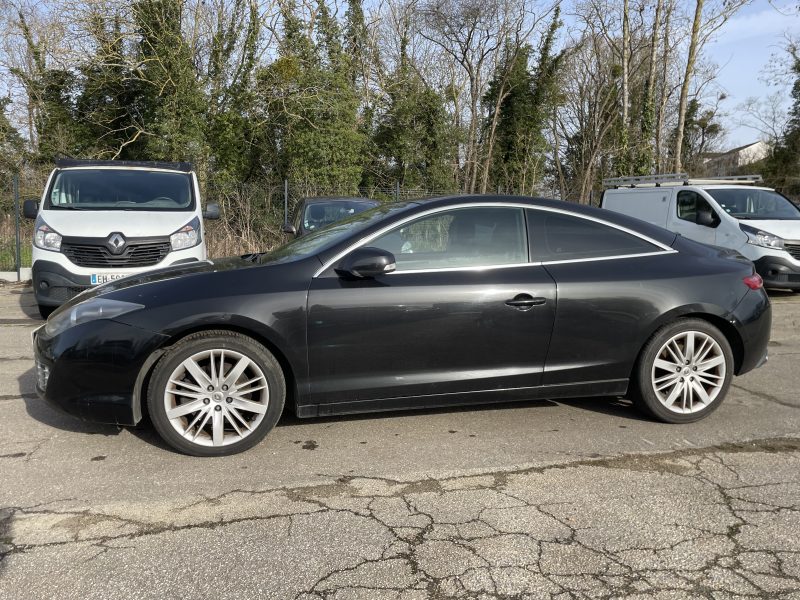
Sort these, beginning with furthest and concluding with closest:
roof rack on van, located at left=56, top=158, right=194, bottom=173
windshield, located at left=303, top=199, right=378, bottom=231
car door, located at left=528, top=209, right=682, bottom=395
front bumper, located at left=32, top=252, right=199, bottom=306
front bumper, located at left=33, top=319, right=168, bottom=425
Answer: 1. windshield, located at left=303, top=199, right=378, bottom=231
2. roof rack on van, located at left=56, top=158, right=194, bottom=173
3. front bumper, located at left=32, top=252, right=199, bottom=306
4. car door, located at left=528, top=209, right=682, bottom=395
5. front bumper, located at left=33, top=319, right=168, bottom=425

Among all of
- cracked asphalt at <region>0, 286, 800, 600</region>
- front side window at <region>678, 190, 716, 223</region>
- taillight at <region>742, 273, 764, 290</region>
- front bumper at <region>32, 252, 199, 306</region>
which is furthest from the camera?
front side window at <region>678, 190, 716, 223</region>

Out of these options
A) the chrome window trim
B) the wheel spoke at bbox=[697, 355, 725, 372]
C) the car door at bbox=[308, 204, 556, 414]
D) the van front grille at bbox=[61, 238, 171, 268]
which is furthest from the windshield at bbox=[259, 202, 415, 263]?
the van front grille at bbox=[61, 238, 171, 268]

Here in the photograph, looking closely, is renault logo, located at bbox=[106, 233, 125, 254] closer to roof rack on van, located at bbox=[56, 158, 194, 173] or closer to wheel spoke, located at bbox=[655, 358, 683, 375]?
roof rack on van, located at bbox=[56, 158, 194, 173]

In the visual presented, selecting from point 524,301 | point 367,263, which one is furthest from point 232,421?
point 524,301

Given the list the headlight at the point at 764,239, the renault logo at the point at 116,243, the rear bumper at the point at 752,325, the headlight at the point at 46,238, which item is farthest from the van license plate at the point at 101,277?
the headlight at the point at 764,239

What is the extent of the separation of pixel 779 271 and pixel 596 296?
303 inches

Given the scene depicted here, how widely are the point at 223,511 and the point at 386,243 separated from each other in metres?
1.84

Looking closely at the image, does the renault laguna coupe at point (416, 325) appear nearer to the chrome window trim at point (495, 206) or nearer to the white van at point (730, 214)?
the chrome window trim at point (495, 206)

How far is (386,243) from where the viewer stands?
3912 mm

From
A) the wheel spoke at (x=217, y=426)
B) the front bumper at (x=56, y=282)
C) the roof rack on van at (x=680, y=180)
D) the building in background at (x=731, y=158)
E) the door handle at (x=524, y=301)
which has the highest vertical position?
the building in background at (x=731, y=158)

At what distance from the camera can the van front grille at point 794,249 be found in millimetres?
10070

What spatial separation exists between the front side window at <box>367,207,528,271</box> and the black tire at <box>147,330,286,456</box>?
979 millimetres

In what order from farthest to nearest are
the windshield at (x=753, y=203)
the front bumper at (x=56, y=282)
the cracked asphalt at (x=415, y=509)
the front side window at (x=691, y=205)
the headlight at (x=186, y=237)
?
the front side window at (x=691, y=205) → the windshield at (x=753, y=203) → the headlight at (x=186, y=237) → the front bumper at (x=56, y=282) → the cracked asphalt at (x=415, y=509)

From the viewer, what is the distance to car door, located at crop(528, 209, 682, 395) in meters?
4.04
